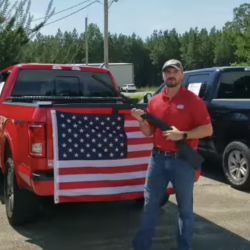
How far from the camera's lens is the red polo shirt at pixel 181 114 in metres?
3.94

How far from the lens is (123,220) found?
5605 mm

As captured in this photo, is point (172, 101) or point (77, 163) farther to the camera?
point (77, 163)

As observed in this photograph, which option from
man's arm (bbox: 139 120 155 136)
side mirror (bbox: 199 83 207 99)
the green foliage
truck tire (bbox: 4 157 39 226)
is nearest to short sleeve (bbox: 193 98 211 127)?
man's arm (bbox: 139 120 155 136)

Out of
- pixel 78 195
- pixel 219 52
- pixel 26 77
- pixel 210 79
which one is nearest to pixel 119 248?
pixel 78 195

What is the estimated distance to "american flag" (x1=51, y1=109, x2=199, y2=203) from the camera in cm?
451

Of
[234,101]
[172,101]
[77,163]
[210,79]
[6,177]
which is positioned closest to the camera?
[172,101]

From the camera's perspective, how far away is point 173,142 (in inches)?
158

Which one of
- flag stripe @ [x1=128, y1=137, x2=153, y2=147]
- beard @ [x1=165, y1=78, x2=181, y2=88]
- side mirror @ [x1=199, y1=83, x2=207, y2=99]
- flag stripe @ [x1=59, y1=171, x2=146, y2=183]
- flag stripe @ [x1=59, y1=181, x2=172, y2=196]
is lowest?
flag stripe @ [x1=59, y1=181, x2=172, y2=196]

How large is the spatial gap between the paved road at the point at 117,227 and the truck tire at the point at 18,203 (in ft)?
0.36

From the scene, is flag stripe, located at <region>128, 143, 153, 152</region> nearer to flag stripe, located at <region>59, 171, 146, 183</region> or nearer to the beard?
flag stripe, located at <region>59, 171, 146, 183</region>

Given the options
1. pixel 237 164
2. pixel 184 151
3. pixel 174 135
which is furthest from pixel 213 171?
pixel 174 135

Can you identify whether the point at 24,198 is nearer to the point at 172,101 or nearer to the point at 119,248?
the point at 119,248

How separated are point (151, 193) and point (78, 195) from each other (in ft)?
2.63

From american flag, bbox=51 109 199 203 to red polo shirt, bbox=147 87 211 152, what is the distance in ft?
2.32
